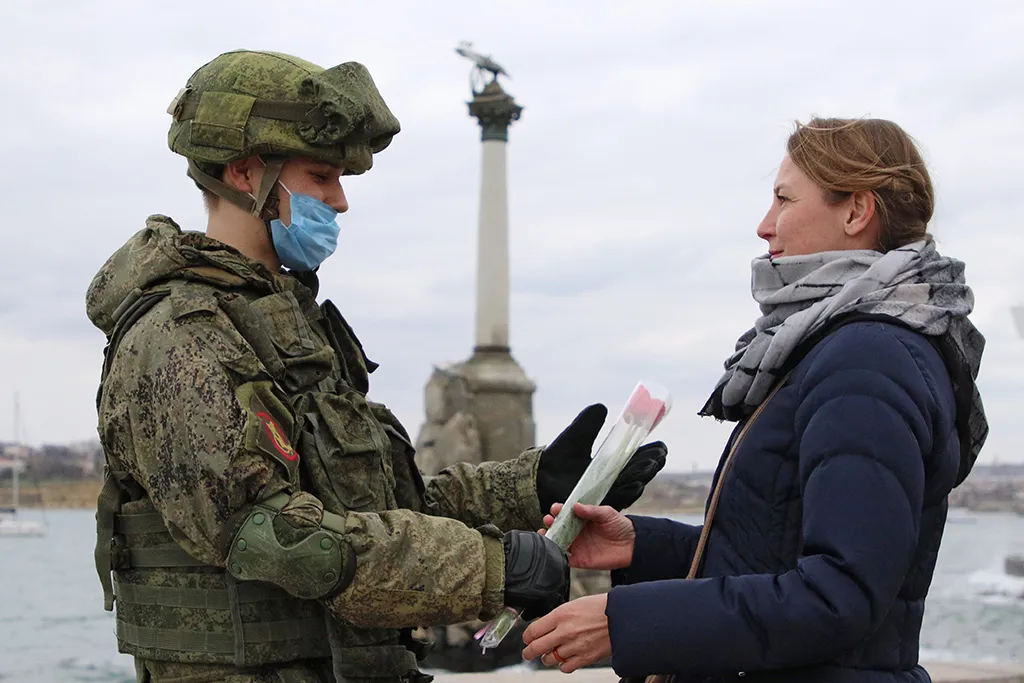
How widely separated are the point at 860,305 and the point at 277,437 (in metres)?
1.28

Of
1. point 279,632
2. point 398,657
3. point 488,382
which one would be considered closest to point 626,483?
point 398,657

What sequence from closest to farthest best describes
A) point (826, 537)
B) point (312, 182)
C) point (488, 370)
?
point (826, 537)
point (312, 182)
point (488, 370)

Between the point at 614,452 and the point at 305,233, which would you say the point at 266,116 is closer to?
the point at 305,233

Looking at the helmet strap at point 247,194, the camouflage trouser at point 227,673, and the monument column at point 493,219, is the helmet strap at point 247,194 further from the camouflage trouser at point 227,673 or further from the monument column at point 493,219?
the monument column at point 493,219

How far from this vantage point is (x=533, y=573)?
3.02 m

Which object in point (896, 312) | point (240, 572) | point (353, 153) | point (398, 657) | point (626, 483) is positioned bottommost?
point (398, 657)

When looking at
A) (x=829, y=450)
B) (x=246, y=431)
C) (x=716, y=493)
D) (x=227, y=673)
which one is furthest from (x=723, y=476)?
(x=227, y=673)

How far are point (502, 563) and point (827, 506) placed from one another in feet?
2.83

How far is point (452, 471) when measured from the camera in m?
3.83

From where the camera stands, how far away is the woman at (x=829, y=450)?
8.02 ft

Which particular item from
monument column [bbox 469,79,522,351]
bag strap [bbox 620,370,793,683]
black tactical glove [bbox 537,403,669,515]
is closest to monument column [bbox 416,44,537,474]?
monument column [bbox 469,79,522,351]

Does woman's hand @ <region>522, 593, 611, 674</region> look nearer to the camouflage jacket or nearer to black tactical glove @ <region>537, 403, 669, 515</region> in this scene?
the camouflage jacket

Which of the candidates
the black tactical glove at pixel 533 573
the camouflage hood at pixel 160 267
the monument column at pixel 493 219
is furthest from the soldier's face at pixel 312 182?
the monument column at pixel 493 219

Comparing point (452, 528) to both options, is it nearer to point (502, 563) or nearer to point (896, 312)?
point (502, 563)
